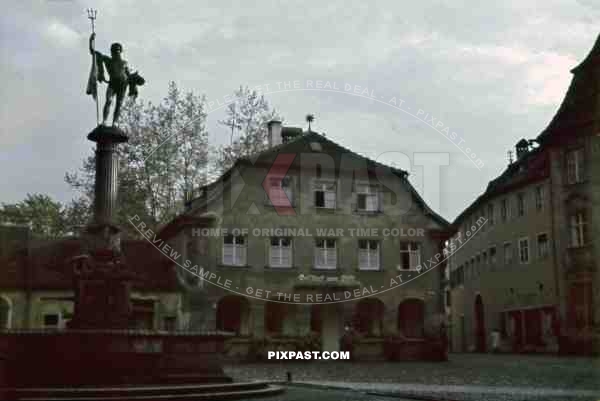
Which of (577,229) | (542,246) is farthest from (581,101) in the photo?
(542,246)

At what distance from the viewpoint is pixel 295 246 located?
3566 cm

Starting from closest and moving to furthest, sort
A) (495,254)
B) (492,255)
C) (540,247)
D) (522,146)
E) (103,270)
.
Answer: (103,270) < (540,247) < (495,254) < (492,255) < (522,146)

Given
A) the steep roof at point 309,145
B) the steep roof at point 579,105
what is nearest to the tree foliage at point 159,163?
the steep roof at point 309,145

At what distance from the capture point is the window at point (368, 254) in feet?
121

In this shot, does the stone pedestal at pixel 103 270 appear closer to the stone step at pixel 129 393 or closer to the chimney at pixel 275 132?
the stone step at pixel 129 393

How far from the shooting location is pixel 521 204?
43.9 metres

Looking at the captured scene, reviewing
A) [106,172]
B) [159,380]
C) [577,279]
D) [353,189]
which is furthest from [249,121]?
[159,380]

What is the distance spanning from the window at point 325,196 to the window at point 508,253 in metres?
13.1

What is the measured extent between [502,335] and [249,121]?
18577 mm

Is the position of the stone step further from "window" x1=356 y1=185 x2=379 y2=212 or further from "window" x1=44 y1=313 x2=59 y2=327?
"window" x1=356 y1=185 x2=379 y2=212

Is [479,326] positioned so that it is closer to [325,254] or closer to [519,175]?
[519,175]

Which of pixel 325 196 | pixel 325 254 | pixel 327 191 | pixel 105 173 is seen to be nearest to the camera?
pixel 105 173

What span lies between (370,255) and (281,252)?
164 inches

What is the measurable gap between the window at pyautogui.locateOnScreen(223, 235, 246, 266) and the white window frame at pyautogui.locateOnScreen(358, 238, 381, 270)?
17.6ft
